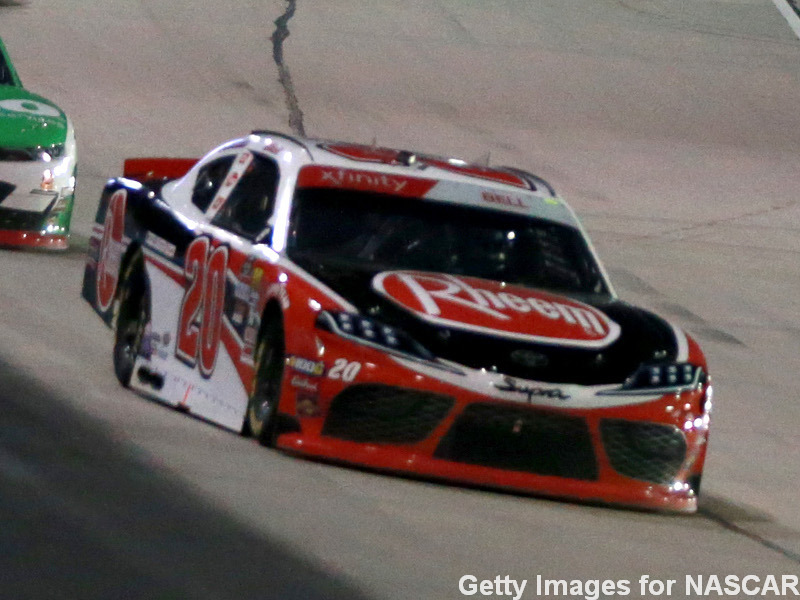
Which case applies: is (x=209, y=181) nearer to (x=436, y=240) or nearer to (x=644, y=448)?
(x=436, y=240)

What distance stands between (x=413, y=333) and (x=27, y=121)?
6.13 meters

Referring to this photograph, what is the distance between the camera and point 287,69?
24.7 metres

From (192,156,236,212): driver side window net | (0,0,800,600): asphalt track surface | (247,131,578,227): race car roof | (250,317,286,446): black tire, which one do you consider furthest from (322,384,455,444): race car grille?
(192,156,236,212): driver side window net

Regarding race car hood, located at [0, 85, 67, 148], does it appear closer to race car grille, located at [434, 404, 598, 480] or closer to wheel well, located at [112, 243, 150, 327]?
wheel well, located at [112, 243, 150, 327]

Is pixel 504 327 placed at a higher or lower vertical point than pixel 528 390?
higher

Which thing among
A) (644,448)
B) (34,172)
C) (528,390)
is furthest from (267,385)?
(34,172)

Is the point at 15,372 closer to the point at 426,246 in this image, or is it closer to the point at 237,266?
the point at 237,266

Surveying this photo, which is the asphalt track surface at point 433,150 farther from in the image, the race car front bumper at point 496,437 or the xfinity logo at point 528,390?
the xfinity logo at point 528,390

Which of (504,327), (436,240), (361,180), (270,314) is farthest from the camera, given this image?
(361,180)

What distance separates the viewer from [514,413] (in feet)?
22.7

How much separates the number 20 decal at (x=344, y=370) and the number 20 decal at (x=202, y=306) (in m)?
1.10

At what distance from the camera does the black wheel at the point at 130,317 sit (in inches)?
347

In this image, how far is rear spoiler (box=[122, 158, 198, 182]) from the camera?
9.68 metres

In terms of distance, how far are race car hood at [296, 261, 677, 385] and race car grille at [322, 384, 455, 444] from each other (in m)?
0.19
